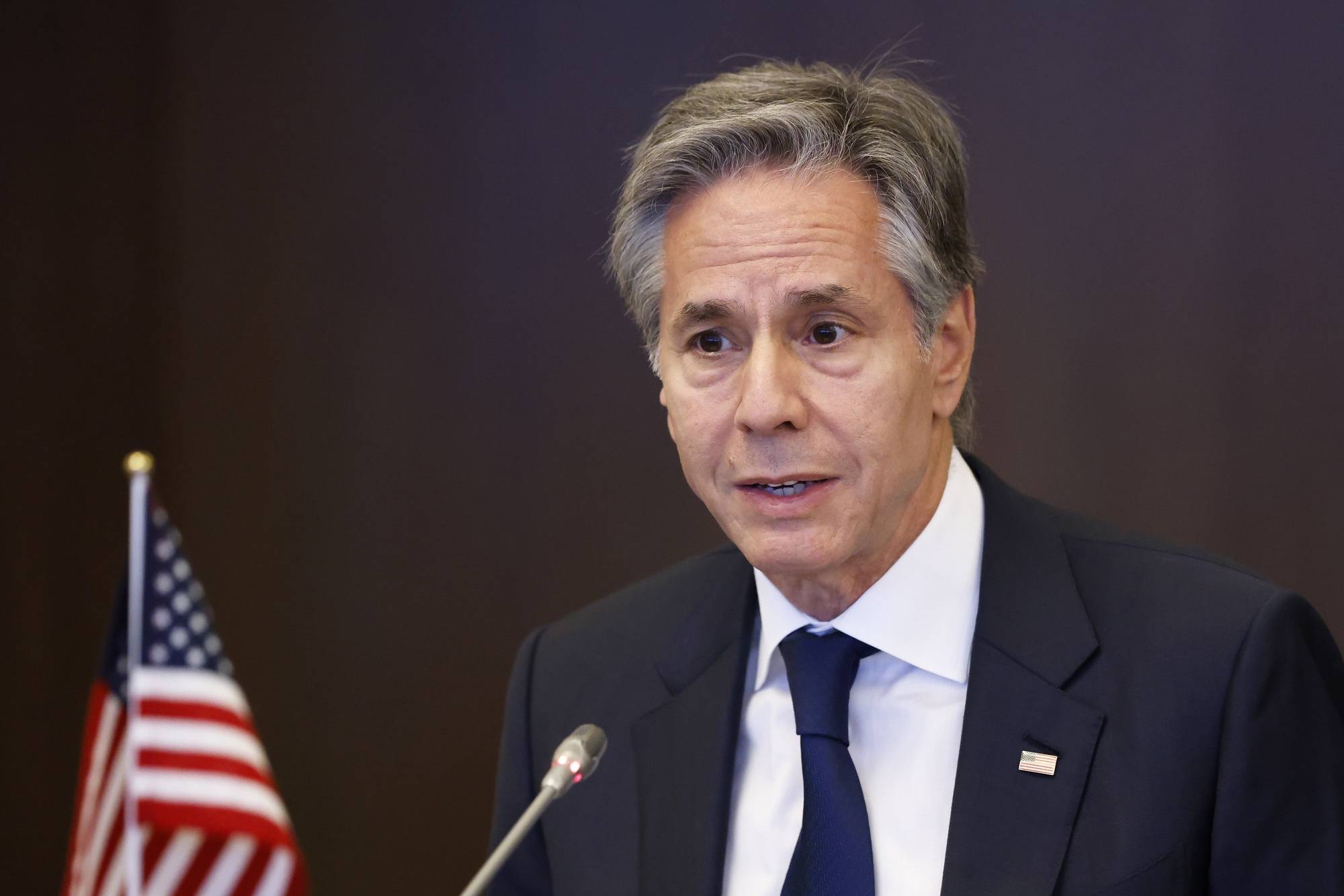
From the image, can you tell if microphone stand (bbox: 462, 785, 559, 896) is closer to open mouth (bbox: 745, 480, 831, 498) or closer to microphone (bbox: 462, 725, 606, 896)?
microphone (bbox: 462, 725, 606, 896)

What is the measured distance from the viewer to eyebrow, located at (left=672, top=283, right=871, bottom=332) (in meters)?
1.65

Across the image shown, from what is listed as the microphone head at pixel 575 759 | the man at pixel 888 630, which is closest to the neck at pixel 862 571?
the man at pixel 888 630

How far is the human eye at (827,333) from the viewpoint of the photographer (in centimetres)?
168

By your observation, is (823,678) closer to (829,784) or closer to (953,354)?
(829,784)

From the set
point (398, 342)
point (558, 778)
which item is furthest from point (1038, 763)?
point (398, 342)

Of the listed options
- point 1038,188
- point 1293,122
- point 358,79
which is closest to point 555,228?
point 358,79

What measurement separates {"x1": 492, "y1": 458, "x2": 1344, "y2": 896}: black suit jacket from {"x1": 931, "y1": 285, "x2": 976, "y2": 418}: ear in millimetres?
129

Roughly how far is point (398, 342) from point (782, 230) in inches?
47.6

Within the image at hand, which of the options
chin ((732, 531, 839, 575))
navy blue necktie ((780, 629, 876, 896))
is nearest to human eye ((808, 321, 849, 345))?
chin ((732, 531, 839, 575))

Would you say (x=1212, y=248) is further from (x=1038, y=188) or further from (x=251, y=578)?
(x=251, y=578)

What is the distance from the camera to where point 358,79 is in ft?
8.79

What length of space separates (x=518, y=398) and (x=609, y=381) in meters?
0.17

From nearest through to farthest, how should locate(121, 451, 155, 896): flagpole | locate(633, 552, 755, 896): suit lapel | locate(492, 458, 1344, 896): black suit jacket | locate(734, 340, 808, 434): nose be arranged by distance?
locate(121, 451, 155, 896): flagpole → locate(492, 458, 1344, 896): black suit jacket → locate(734, 340, 808, 434): nose → locate(633, 552, 755, 896): suit lapel

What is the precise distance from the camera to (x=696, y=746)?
1.80 metres
